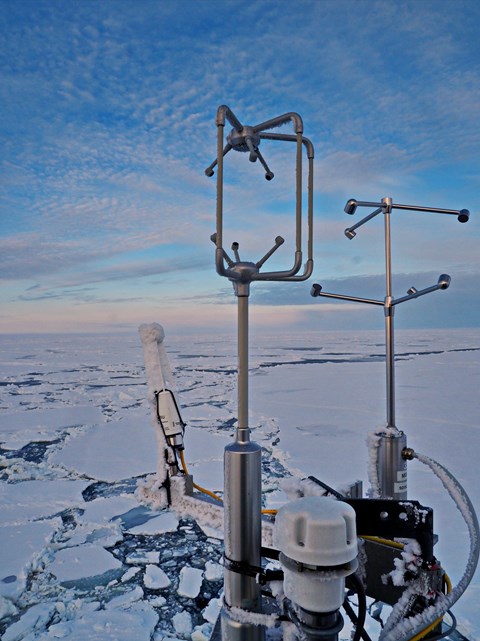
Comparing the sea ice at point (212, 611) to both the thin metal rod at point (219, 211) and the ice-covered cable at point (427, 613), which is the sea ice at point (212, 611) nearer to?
the ice-covered cable at point (427, 613)

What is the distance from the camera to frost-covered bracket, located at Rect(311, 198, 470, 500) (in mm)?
2109

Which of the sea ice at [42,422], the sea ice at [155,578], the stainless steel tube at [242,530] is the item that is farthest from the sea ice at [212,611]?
the sea ice at [42,422]

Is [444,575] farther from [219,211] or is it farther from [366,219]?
[366,219]

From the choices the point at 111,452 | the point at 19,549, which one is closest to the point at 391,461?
the point at 19,549

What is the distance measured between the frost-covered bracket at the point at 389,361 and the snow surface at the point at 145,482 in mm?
109

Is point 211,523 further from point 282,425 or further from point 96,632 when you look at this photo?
point 282,425

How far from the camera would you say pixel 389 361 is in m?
2.22

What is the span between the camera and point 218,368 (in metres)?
13.2

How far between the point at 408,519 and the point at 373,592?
1.00ft

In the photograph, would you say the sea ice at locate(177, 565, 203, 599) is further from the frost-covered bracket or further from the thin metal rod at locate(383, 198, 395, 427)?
the thin metal rod at locate(383, 198, 395, 427)

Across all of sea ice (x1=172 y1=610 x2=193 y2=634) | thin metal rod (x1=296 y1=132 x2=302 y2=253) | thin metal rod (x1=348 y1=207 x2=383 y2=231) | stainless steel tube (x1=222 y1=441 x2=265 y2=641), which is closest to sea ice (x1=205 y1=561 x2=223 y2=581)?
sea ice (x1=172 y1=610 x2=193 y2=634)

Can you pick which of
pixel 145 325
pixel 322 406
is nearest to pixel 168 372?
pixel 145 325

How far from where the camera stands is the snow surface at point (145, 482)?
2.13 metres

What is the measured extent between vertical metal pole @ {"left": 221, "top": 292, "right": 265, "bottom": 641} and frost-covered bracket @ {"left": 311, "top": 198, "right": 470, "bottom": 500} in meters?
1.29
